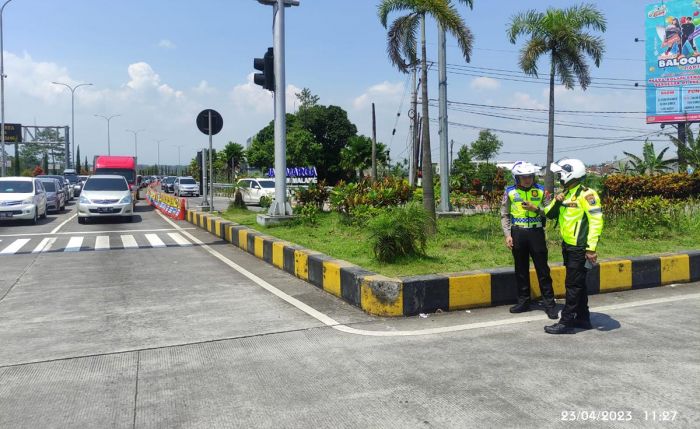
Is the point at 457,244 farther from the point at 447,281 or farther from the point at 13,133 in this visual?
the point at 13,133

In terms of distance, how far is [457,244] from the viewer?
9.21 metres

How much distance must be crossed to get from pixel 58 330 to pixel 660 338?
561 cm

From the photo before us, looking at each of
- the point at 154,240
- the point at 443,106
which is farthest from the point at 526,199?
the point at 443,106

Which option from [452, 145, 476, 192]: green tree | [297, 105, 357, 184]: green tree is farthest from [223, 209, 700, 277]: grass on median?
[297, 105, 357, 184]: green tree

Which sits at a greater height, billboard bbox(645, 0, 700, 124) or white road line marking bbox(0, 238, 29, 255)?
billboard bbox(645, 0, 700, 124)

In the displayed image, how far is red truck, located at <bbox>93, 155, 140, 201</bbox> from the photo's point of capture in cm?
2627

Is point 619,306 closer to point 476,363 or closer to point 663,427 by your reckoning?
point 476,363

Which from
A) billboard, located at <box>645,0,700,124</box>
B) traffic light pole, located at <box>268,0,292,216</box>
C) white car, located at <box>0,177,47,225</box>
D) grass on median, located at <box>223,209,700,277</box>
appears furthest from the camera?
billboard, located at <box>645,0,700,124</box>

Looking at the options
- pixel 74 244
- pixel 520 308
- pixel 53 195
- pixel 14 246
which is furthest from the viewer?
pixel 53 195

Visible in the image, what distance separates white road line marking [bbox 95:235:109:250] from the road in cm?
431

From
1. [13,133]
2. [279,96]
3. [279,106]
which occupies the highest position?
[13,133]

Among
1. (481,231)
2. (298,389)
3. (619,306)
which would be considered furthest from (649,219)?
(298,389)

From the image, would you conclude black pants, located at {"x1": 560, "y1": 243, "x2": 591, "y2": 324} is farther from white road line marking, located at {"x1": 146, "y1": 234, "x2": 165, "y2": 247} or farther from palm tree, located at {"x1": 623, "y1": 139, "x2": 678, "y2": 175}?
palm tree, located at {"x1": 623, "y1": 139, "x2": 678, "y2": 175}

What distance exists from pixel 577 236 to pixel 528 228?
0.66 meters
